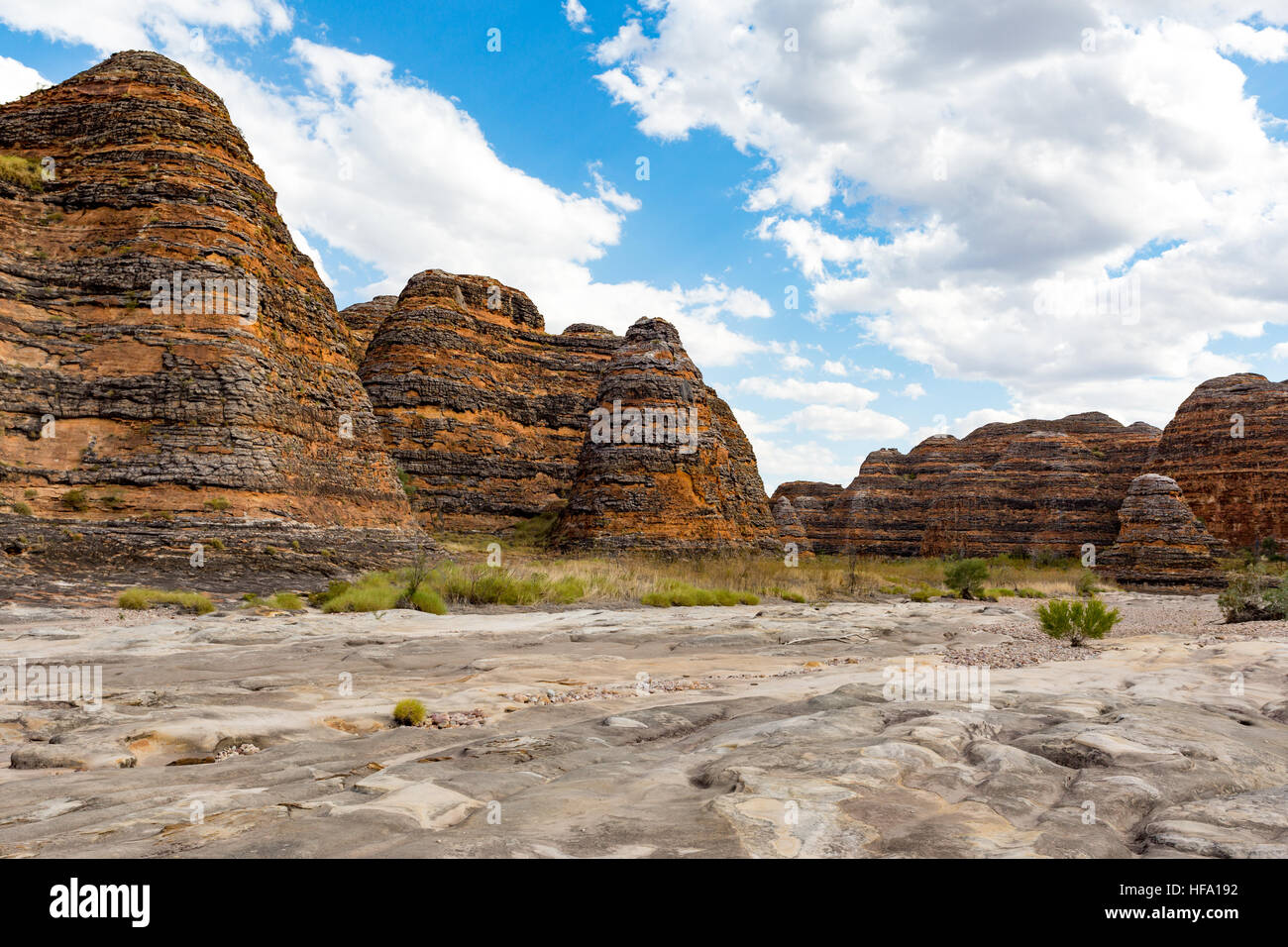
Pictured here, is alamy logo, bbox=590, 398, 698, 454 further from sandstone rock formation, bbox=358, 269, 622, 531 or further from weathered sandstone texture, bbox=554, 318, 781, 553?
sandstone rock formation, bbox=358, 269, 622, 531

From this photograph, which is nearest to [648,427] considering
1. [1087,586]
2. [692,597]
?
[692,597]

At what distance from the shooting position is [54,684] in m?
6.59

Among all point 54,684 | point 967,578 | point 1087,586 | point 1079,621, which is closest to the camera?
point 54,684

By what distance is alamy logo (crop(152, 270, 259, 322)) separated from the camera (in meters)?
19.2

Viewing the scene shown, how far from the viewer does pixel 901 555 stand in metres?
63.7

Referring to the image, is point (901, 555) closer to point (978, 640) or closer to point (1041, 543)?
point (1041, 543)

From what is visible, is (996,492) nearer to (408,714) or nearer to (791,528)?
(791,528)

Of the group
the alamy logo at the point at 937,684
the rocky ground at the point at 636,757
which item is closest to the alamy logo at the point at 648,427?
the rocky ground at the point at 636,757

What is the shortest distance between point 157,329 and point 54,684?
15.7 m

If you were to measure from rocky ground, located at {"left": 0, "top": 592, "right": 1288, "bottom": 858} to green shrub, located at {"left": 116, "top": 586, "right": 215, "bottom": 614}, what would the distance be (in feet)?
13.7
